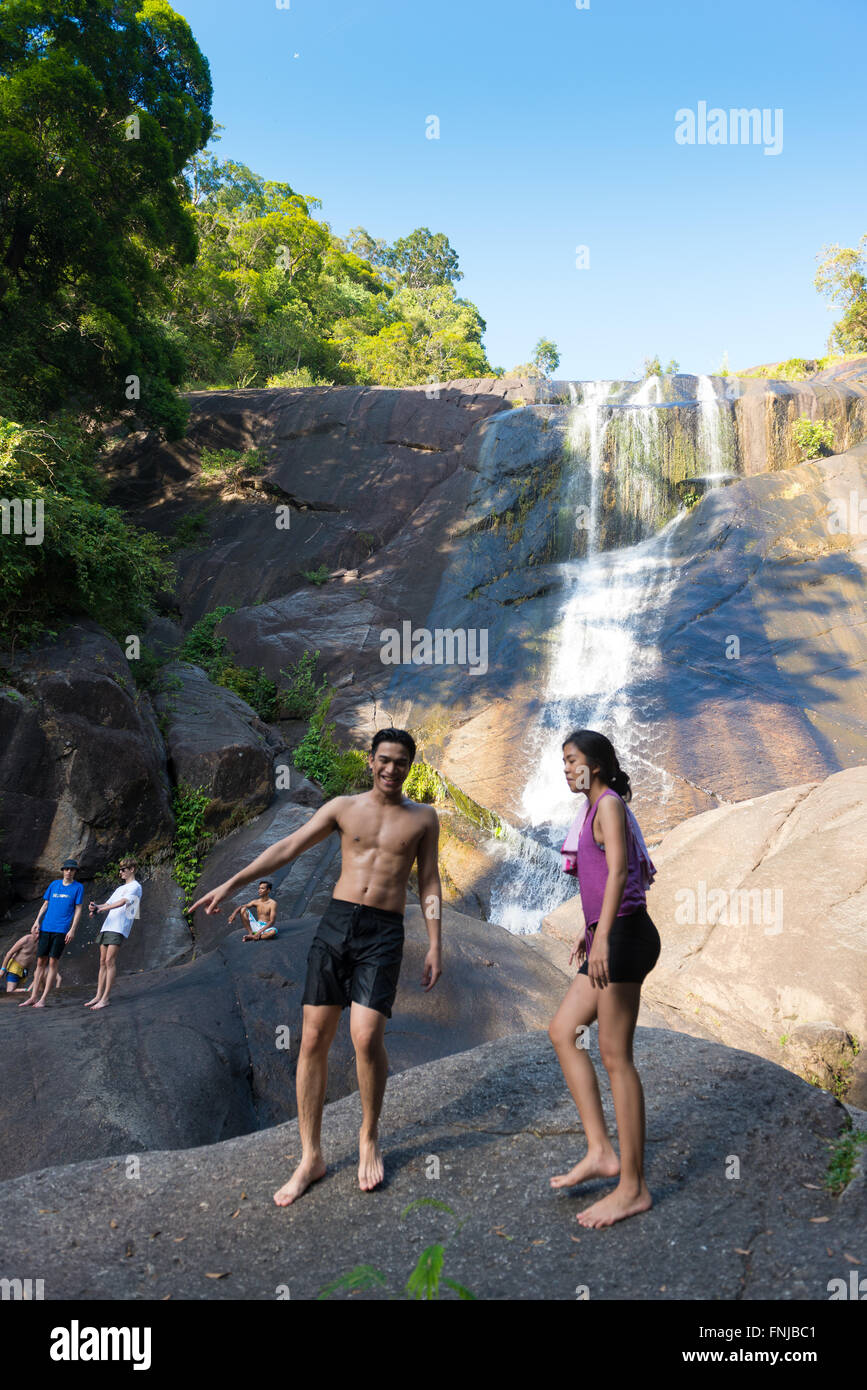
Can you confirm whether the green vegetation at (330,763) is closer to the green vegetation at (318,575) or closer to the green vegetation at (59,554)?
the green vegetation at (59,554)

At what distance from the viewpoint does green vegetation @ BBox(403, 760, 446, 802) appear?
45.5 feet

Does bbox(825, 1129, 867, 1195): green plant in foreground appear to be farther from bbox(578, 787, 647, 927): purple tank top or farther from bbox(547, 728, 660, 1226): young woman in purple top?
bbox(578, 787, 647, 927): purple tank top

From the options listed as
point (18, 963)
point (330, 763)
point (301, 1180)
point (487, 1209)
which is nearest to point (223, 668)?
point (330, 763)

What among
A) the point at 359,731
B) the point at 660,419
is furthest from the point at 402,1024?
the point at 660,419

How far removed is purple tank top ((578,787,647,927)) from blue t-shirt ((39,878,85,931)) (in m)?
6.46

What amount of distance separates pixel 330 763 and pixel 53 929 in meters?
7.08

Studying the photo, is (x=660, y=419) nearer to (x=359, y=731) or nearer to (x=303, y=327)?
(x=359, y=731)

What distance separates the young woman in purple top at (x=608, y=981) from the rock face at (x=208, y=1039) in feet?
10.5

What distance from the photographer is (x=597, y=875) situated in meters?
3.34

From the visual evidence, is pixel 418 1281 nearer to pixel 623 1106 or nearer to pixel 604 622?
pixel 623 1106

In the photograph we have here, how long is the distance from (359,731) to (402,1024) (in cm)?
885

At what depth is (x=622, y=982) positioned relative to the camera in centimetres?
321

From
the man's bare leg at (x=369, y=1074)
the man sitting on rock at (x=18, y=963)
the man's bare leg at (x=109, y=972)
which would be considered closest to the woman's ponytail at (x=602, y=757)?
the man's bare leg at (x=369, y=1074)

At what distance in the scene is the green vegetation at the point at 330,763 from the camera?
14.6 meters
